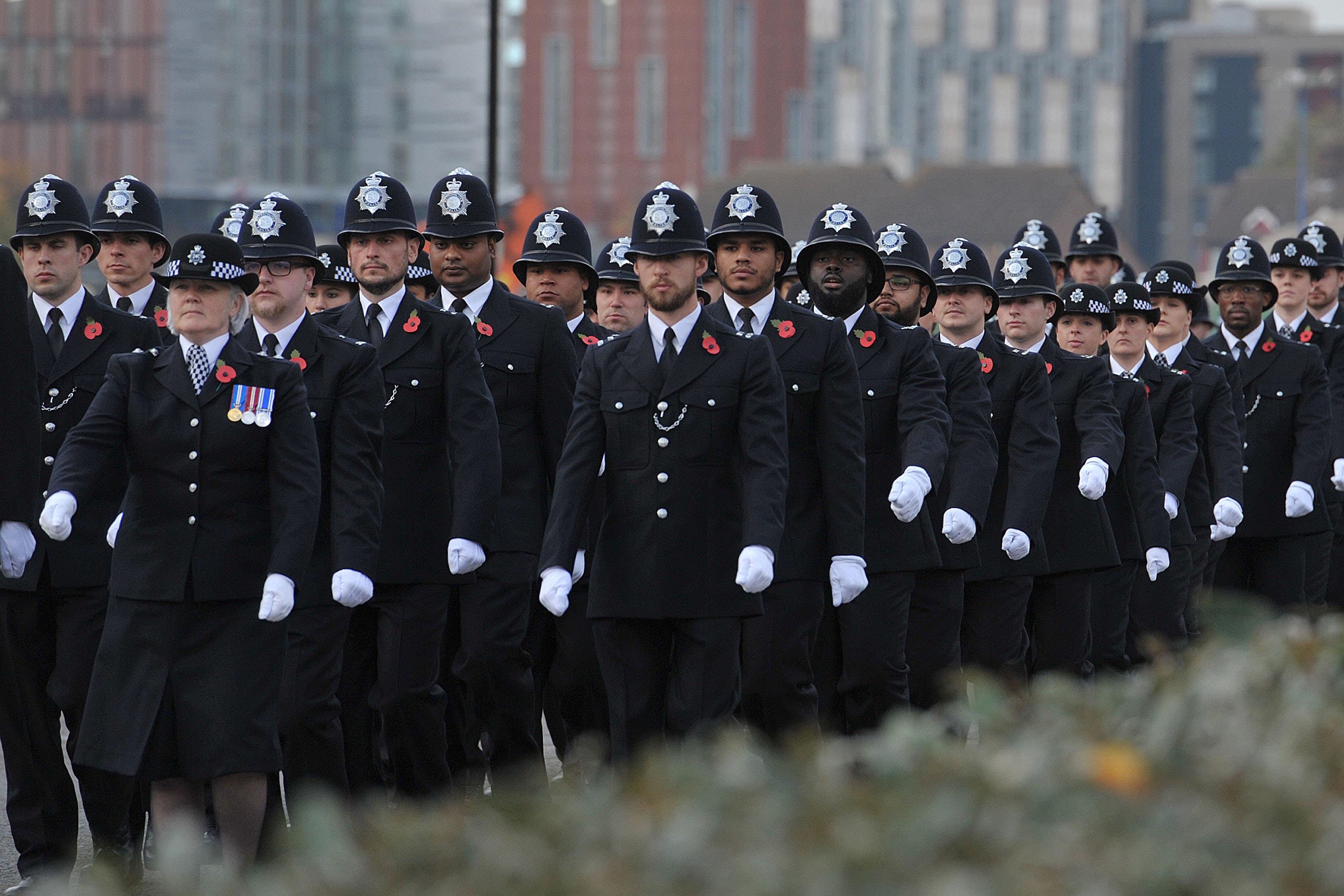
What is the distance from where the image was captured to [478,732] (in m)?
8.30

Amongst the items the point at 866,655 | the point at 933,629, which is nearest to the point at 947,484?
the point at 933,629

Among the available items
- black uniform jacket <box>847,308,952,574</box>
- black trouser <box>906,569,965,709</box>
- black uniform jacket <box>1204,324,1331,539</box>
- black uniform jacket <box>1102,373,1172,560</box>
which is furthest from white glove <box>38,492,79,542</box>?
black uniform jacket <box>1204,324,1331,539</box>

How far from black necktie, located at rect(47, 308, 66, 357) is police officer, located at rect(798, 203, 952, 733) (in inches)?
104

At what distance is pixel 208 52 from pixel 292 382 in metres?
92.4

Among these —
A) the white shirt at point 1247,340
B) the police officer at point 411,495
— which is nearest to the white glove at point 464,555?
the police officer at point 411,495

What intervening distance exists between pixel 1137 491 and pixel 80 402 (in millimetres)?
4907

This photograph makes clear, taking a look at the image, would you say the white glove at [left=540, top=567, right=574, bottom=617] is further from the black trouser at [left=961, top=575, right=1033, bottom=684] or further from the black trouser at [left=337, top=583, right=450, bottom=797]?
the black trouser at [left=961, top=575, right=1033, bottom=684]

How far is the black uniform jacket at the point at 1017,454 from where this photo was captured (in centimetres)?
888

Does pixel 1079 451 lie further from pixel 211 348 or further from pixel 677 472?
pixel 211 348

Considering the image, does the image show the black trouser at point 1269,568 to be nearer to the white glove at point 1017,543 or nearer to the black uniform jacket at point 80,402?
the white glove at point 1017,543

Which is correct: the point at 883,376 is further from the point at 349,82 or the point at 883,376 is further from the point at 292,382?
the point at 349,82

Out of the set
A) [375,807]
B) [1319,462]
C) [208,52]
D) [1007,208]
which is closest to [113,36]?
[208,52]

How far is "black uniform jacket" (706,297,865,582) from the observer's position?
712 centimetres

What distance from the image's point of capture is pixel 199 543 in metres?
6.09
